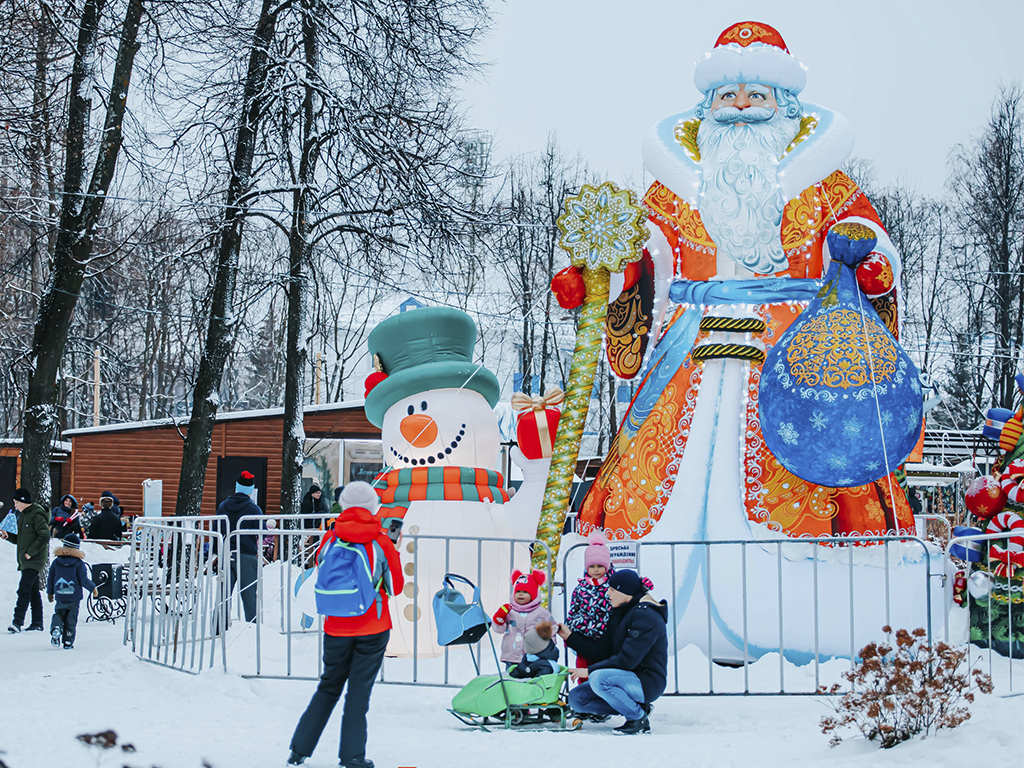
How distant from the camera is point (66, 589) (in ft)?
33.6

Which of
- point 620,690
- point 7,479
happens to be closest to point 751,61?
point 620,690

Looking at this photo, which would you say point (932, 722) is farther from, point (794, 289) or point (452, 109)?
point (452, 109)

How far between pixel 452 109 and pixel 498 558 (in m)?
9.10

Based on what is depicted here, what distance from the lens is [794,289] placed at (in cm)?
836

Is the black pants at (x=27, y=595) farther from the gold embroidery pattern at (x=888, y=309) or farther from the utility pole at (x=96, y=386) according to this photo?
the utility pole at (x=96, y=386)

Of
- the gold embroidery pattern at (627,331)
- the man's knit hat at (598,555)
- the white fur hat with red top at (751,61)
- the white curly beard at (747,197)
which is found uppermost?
the white fur hat with red top at (751,61)

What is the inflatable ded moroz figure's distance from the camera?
24.9ft

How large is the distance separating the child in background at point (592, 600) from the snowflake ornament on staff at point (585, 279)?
164 centimetres

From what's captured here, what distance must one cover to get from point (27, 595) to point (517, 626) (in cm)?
651

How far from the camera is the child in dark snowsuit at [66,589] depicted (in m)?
10.2

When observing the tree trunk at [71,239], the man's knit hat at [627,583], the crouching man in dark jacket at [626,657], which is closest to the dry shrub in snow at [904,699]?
the crouching man in dark jacket at [626,657]

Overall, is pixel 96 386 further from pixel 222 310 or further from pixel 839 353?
pixel 839 353

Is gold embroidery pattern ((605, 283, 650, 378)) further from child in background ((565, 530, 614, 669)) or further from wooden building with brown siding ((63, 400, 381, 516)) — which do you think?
wooden building with brown siding ((63, 400, 381, 516))

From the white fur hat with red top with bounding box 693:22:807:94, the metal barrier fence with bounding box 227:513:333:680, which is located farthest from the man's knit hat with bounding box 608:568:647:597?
the white fur hat with red top with bounding box 693:22:807:94
